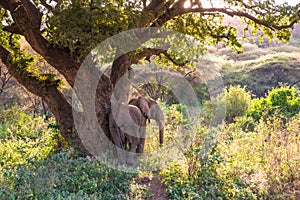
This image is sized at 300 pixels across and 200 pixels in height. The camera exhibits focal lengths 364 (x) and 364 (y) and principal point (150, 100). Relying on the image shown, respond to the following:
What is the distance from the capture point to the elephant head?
748cm

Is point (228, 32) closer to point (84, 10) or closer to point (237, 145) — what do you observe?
point (237, 145)

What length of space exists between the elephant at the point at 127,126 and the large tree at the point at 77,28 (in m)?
0.28

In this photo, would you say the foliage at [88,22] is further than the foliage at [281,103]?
No

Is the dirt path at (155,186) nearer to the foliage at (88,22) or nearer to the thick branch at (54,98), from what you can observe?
the thick branch at (54,98)

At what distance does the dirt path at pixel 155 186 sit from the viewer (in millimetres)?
5790

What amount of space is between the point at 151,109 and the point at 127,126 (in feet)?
2.46

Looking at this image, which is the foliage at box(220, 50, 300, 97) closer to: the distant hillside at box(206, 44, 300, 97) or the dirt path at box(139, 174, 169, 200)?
the distant hillside at box(206, 44, 300, 97)

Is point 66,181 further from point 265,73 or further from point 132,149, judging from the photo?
point 265,73

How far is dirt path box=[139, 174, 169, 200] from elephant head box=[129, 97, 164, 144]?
1379mm

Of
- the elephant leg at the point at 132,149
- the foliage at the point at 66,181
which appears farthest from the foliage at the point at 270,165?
the foliage at the point at 66,181

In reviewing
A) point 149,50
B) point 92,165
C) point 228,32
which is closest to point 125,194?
point 92,165

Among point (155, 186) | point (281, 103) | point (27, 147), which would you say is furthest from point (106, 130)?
point (281, 103)

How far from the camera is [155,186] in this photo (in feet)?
20.5

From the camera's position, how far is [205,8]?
8.30 metres
